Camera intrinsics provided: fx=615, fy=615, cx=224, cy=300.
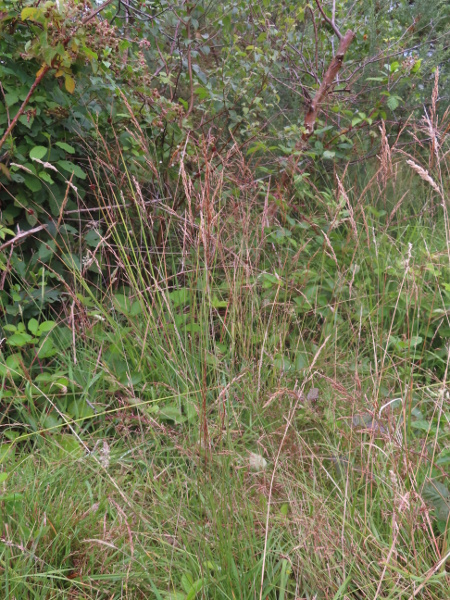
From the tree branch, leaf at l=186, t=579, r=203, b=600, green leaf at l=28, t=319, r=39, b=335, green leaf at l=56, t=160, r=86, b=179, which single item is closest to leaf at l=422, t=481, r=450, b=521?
leaf at l=186, t=579, r=203, b=600

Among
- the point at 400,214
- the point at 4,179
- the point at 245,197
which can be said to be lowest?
the point at 400,214

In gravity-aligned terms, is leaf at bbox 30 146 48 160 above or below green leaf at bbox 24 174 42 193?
above

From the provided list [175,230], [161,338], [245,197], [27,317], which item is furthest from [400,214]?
[27,317]

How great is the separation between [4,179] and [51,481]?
1291mm

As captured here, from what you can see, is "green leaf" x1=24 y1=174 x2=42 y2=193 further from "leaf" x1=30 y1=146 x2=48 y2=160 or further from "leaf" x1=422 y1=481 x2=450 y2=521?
"leaf" x1=422 y1=481 x2=450 y2=521

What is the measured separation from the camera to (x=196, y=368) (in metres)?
2.09

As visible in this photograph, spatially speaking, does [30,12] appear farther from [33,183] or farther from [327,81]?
[327,81]

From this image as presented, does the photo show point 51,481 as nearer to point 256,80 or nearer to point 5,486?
point 5,486

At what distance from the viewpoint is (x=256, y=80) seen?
3350 millimetres

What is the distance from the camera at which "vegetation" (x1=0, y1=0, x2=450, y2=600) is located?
1467 millimetres

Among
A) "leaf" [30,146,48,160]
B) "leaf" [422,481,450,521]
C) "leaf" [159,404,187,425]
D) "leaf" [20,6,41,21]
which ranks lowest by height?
"leaf" [159,404,187,425]

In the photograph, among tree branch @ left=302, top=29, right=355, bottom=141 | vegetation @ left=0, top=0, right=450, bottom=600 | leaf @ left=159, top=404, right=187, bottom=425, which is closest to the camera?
vegetation @ left=0, top=0, right=450, bottom=600

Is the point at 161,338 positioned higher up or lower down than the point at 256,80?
lower down

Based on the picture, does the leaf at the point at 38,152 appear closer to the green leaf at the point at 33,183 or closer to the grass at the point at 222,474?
the green leaf at the point at 33,183
